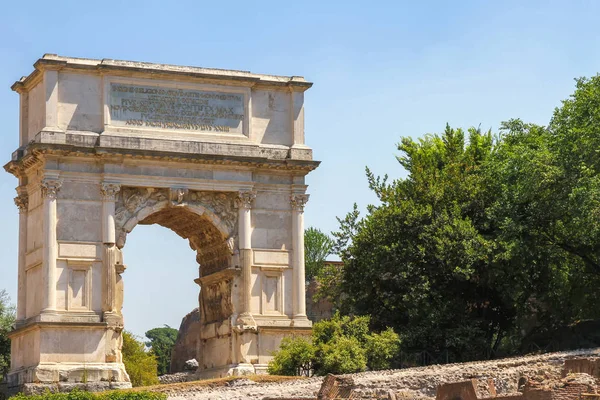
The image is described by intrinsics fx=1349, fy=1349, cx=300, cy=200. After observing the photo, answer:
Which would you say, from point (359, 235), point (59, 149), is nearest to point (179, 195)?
point (59, 149)

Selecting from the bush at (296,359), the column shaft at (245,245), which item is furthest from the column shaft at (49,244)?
the bush at (296,359)

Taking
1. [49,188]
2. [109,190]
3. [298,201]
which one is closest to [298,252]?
[298,201]

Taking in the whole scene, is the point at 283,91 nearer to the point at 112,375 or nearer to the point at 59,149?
the point at 59,149

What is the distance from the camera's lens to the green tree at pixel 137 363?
57828mm

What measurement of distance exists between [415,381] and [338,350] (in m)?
10.1

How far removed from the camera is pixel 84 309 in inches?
1646

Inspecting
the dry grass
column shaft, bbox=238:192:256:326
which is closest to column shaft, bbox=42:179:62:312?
the dry grass

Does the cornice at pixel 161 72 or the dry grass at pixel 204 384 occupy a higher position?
the cornice at pixel 161 72

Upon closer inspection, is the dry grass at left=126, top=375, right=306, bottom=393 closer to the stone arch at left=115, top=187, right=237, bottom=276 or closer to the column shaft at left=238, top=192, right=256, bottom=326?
the column shaft at left=238, top=192, right=256, bottom=326

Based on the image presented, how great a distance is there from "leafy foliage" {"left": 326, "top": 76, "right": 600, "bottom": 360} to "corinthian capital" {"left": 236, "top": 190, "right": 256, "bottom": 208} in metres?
4.58

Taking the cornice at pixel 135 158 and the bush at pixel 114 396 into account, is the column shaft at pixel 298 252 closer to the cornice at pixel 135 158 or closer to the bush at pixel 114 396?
the cornice at pixel 135 158

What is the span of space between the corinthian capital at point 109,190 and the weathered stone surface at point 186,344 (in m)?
22.0

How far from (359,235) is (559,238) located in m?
6.91

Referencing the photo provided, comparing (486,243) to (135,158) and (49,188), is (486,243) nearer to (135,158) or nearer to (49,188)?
(135,158)
